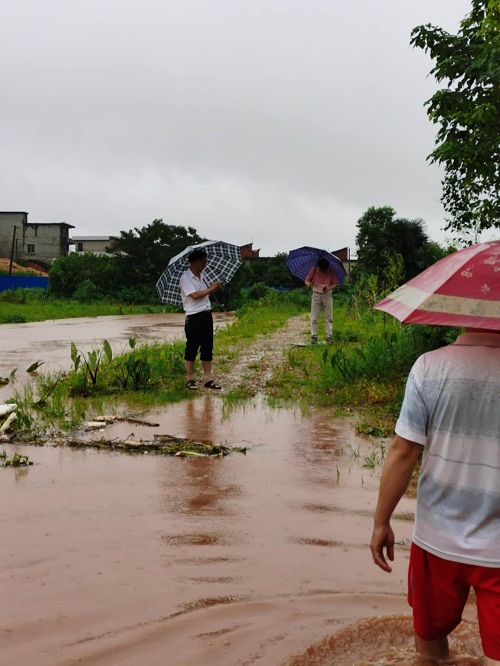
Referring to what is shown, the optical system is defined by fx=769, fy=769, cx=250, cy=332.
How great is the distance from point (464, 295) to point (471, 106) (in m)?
12.2

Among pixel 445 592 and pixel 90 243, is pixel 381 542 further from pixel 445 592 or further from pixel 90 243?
pixel 90 243

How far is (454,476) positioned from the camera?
231 cm

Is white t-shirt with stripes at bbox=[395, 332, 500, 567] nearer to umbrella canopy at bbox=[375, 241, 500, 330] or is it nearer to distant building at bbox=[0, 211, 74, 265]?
umbrella canopy at bbox=[375, 241, 500, 330]

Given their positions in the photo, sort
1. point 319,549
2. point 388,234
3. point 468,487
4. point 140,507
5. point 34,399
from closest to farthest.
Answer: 1. point 468,487
2. point 319,549
3. point 140,507
4. point 34,399
5. point 388,234

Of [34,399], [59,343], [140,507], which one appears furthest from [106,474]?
[59,343]

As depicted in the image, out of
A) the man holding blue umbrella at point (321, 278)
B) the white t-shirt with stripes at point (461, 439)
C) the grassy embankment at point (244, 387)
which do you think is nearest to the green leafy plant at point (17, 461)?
the grassy embankment at point (244, 387)

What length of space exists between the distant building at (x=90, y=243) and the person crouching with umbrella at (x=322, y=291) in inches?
2591

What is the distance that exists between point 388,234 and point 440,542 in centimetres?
2972

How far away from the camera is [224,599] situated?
3494 millimetres

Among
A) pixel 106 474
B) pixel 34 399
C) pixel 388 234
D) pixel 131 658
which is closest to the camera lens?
pixel 131 658

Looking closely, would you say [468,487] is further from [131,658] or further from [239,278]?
[239,278]

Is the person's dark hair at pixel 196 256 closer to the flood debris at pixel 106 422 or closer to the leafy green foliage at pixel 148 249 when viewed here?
the flood debris at pixel 106 422

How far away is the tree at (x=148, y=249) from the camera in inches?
1665

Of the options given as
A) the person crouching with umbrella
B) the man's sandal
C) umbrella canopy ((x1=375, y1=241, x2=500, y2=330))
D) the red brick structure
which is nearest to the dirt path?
the man's sandal
